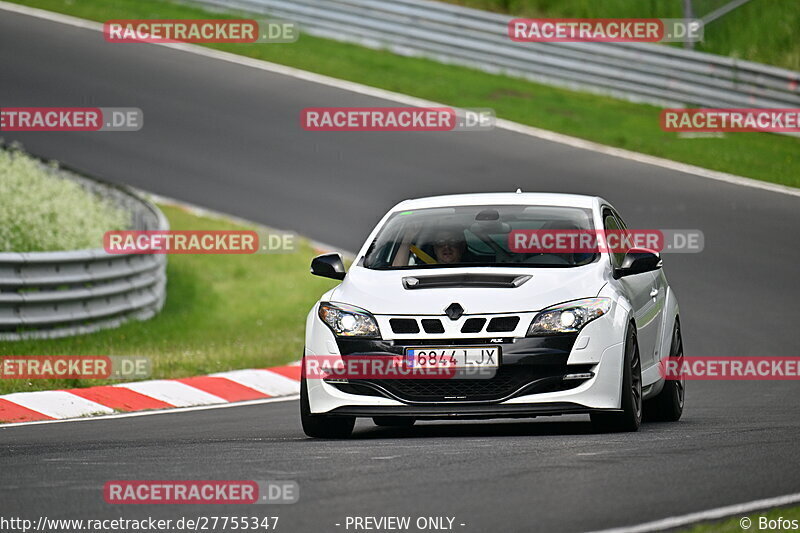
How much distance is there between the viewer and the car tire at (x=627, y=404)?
30.3 feet

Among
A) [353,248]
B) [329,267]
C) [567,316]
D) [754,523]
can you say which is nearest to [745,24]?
[353,248]

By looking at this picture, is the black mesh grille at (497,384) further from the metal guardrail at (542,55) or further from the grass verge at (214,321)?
the metal guardrail at (542,55)

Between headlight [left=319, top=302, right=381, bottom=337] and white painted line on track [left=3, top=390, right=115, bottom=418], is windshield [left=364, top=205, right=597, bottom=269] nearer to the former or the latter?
headlight [left=319, top=302, right=381, bottom=337]

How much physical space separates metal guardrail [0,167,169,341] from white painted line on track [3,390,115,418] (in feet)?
7.69

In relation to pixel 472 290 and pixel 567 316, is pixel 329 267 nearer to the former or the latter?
pixel 472 290

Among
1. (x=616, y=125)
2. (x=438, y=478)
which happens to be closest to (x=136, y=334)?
(x=438, y=478)

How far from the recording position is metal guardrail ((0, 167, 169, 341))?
14.4 m

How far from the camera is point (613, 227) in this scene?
36.2ft

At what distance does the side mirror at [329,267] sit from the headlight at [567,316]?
1593 mm

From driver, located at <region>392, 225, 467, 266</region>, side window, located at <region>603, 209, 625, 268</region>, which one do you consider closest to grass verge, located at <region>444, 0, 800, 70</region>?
side window, located at <region>603, 209, 625, 268</region>

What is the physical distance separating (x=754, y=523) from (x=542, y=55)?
23562mm

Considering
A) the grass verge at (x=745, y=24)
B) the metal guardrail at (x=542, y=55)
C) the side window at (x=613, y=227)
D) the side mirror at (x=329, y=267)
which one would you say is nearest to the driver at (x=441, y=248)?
the side mirror at (x=329, y=267)

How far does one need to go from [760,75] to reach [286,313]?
11.8m

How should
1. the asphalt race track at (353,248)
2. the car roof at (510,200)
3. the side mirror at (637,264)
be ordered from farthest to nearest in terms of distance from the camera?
the car roof at (510,200)
the side mirror at (637,264)
the asphalt race track at (353,248)
